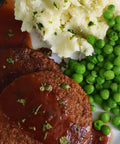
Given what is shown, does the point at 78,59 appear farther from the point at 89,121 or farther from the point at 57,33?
the point at 89,121

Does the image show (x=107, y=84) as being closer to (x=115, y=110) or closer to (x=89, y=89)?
(x=89, y=89)

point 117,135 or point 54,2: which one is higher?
point 54,2

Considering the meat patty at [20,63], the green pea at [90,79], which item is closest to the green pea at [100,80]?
the green pea at [90,79]

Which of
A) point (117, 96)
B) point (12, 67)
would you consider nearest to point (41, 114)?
point (12, 67)

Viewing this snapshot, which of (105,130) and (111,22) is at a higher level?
(111,22)

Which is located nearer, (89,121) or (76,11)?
(89,121)

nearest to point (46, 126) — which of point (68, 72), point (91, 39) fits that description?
point (68, 72)
